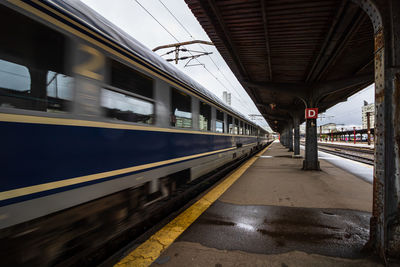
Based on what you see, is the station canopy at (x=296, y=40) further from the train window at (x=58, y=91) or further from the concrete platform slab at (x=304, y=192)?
the concrete platform slab at (x=304, y=192)

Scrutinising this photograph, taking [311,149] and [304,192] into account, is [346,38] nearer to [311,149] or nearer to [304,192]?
[304,192]

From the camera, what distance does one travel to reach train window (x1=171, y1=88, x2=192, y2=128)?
3656 millimetres

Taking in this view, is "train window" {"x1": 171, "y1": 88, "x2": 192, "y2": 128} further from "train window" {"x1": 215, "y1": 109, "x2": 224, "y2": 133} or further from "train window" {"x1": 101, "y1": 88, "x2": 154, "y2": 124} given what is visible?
"train window" {"x1": 215, "y1": 109, "x2": 224, "y2": 133}

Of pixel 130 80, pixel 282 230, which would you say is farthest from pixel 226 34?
pixel 282 230

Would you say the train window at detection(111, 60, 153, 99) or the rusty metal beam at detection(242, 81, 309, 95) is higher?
the rusty metal beam at detection(242, 81, 309, 95)

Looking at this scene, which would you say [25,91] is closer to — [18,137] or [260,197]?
[18,137]

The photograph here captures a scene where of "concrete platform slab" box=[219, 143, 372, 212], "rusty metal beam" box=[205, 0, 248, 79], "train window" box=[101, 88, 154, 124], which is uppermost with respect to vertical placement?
"rusty metal beam" box=[205, 0, 248, 79]

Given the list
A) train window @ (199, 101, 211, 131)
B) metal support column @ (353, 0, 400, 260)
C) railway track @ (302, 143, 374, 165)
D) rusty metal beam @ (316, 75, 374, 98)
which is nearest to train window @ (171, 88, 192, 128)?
train window @ (199, 101, 211, 131)

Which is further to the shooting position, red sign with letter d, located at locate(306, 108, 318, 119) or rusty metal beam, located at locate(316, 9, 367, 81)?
red sign with letter d, located at locate(306, 108, 318, 119)

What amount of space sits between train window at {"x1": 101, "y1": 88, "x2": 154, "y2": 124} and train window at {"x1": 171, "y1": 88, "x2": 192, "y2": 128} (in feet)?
2.08

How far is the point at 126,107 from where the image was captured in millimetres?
2580

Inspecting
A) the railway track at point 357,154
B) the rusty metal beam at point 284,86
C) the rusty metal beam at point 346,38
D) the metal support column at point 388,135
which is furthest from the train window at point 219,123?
the railway track at point 357,154

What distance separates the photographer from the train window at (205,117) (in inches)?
191

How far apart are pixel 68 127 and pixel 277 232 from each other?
8.67 ft
